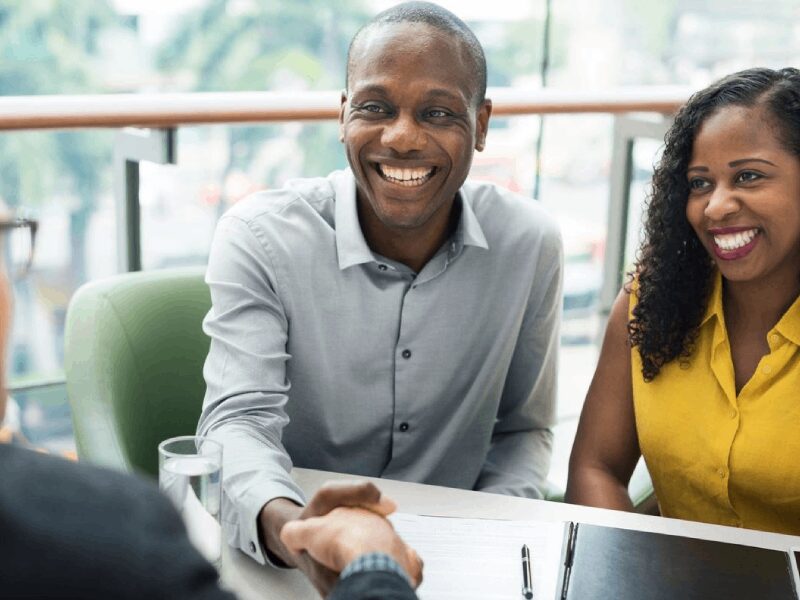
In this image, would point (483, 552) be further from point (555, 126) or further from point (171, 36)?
point (171, 36)

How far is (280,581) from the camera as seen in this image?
1.33m

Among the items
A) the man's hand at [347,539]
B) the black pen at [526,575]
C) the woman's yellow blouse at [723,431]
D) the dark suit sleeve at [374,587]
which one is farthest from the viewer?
the woman's yellow blouse at [723,431]

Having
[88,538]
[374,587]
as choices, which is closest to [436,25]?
[374,587]

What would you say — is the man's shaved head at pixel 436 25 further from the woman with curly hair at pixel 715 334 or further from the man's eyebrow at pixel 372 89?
the woman with curly hair at pixel 715 334

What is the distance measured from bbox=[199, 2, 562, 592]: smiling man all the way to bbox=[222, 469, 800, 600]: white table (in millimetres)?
260

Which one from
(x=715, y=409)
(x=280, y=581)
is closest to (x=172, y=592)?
(x=280, y=581)

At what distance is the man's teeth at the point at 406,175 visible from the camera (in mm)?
1830

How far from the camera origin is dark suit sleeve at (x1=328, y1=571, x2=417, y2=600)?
93cm

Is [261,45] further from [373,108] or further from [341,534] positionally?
[341,534]

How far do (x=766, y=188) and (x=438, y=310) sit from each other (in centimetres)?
57

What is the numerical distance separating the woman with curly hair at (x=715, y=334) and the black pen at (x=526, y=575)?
18.5 inches

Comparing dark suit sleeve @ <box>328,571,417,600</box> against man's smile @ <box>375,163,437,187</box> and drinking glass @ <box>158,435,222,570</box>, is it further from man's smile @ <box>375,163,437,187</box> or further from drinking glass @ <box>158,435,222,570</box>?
man's smile @ <box>375,163,437,187</box>

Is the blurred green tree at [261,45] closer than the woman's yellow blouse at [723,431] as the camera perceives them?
No

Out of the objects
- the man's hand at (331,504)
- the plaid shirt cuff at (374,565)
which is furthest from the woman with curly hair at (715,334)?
the plaid shirt cuff at (374,565)
